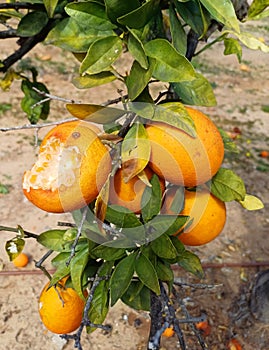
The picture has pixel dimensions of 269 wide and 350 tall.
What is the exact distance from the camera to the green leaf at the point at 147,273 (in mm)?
756

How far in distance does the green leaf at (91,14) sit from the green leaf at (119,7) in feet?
0.10

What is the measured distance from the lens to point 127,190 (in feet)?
2.25

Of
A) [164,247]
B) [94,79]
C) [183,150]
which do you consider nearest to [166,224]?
[164,247]

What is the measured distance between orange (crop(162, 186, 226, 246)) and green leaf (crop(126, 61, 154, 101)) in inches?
7.8

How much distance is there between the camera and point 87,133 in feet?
2.13

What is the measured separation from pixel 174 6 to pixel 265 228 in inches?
75.5

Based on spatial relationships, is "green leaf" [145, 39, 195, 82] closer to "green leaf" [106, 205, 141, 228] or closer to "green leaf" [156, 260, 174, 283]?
"green leaf" [106, 205, 141, 228]

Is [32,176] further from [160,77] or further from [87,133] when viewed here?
[160,77]

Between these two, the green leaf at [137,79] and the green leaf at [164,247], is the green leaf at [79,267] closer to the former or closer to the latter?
the green leaf at [164,247]

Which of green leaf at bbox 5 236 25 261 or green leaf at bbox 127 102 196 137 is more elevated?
green leaf at bbox 127 102 196 137

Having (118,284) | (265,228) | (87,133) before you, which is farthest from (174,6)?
(265,228)

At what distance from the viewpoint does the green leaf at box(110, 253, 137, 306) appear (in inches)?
30.7

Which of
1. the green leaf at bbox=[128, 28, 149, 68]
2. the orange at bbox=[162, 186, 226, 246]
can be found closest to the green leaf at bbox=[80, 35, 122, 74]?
the green leaf at bbox=[128, 28, 149, 68]

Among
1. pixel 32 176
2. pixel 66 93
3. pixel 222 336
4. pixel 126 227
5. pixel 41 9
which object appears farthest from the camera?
pixel 66 93
